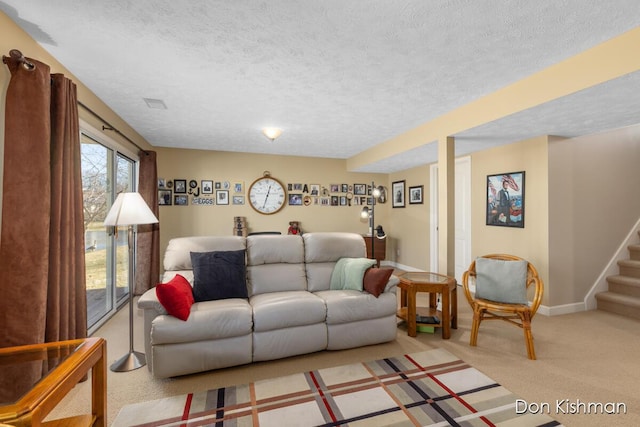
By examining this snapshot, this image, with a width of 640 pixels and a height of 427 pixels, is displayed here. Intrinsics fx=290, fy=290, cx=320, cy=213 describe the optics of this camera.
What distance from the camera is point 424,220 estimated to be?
5.43m

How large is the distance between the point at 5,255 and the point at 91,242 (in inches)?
58.0

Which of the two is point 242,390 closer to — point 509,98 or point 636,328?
point 509,98

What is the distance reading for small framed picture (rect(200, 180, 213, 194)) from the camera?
512 cm

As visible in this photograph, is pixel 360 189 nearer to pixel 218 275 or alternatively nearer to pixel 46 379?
pixel 218 275

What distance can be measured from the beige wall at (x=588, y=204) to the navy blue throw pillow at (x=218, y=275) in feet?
11.4

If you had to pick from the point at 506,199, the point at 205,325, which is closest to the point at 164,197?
the point at 205,325

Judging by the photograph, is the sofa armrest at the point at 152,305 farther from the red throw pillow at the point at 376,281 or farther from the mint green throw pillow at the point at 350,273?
the red throw pillow at the point at 376,281

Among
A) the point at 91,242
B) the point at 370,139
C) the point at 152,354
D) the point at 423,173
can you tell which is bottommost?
the point at 152,354

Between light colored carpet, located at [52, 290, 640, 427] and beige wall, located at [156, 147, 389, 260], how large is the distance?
2226 millimetres

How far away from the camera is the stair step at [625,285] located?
11.2 ft

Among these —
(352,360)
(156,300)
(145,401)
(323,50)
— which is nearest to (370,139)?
(323,50)

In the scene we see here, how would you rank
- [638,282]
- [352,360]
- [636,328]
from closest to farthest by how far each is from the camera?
1. [352,360]
2. [636,328]
3. [638,282]

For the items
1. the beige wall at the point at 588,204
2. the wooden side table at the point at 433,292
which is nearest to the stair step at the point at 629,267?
the beige wall at the point at 588,204

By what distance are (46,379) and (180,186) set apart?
4.37m
